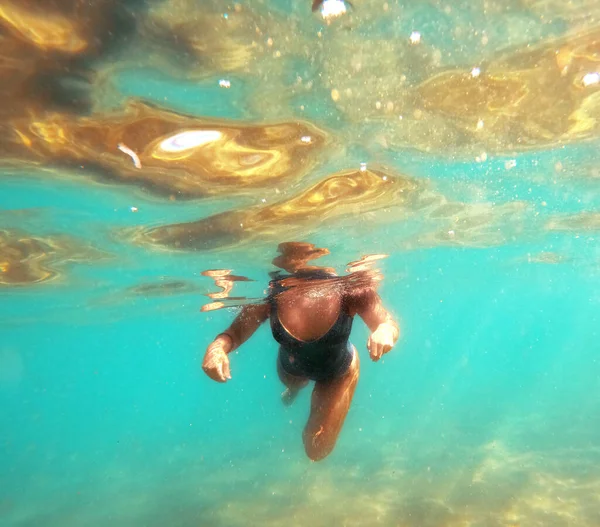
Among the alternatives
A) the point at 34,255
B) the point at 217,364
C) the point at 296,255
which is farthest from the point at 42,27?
the point at 34,255

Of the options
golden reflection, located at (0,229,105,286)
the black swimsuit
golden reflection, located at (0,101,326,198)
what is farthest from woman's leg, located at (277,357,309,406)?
golden reflection, located at (0,229,105,286)

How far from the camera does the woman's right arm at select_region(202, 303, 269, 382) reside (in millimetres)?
5863

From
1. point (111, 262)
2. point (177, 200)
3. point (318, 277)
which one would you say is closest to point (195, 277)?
point (111, 262)

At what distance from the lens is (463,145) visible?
34.3 ft

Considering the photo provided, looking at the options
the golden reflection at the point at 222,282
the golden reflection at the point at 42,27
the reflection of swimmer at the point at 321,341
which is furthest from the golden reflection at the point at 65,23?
the golden reflection at the point at 222,282

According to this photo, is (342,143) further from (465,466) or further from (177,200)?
(465,466)

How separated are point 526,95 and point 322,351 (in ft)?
21.2

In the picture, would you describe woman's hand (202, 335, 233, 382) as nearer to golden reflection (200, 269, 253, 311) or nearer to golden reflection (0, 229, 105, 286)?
golden reflection (0, 229, 105, 286)

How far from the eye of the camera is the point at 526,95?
335 inches

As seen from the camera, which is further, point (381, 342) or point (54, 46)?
point (54, 46)

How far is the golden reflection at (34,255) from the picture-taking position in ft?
46.5

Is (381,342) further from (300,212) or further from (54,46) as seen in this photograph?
(300,212)

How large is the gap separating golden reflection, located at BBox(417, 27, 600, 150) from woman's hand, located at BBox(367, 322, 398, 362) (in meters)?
4.67

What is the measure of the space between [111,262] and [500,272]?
3402cm
